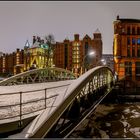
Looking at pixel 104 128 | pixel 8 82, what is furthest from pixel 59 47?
pixel 104 128

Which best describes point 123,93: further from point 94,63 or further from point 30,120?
point 94,63

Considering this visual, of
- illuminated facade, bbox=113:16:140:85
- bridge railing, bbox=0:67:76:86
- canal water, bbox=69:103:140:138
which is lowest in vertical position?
canal water, bbox=69:103:140:138

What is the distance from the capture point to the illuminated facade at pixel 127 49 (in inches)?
1898

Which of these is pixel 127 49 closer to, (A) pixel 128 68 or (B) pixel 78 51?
(A) pixel 128 68

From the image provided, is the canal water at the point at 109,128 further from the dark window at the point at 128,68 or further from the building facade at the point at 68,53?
the building facade at the point at 68,53

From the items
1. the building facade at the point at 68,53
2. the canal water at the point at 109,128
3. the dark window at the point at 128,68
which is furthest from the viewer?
the building facade at the point at 68,53

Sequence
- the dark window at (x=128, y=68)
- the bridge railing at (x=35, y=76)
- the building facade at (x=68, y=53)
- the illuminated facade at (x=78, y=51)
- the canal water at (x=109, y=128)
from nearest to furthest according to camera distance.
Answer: the canal water at (x=109, y=128)
the bridge railing at (x=35, y=76)
the dark window at (x=128, y=68)
the building facade at (x=68, y=53)
the illuminated facade at (x=78, y=51)

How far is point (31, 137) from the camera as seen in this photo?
672cm

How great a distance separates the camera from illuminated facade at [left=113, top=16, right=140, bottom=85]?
4822 centimetres

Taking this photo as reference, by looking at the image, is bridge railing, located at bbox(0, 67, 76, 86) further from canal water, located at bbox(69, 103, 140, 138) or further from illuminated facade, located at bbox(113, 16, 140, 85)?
illuminated facade, located at bbox(113, 16, 140, 85)

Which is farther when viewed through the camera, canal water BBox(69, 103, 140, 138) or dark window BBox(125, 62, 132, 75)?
dark window BBox(125, 62, 132, 75)

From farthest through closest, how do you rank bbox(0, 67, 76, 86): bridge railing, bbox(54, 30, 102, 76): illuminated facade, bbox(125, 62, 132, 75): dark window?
bbox(54, 30, 102, 76): illuminated facade
bbox(125, 62, 132, 75): dark window
bbox(0, 67, 76, 86): bridge railing

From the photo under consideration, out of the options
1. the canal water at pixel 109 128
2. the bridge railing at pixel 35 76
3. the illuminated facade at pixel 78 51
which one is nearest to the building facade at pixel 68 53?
the illuminated facade at pixel 78 51

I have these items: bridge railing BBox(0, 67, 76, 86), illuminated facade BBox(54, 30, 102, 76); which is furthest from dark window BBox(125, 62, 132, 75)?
illuminated facade BBox(54, 30, 102, 76)
